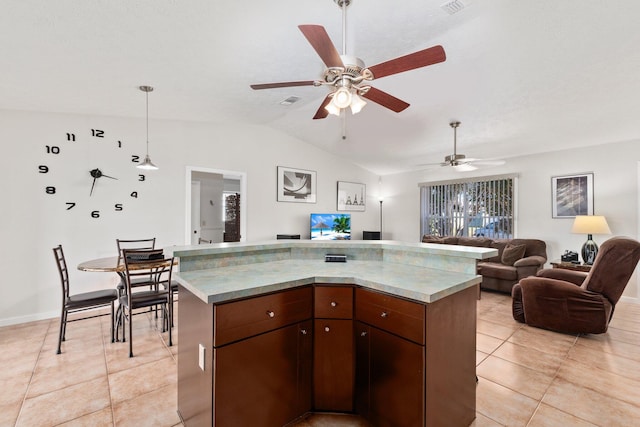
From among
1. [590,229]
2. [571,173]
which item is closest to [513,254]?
[590,229]

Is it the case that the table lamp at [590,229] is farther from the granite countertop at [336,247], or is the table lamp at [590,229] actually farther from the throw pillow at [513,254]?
the granite countertop at [336,247]

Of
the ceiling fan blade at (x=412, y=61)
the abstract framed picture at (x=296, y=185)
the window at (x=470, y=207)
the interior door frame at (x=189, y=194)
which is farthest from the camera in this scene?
the abstract framed picture at (x=296, y=185)

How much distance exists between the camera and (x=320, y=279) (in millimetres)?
1776

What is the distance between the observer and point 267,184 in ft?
18.1

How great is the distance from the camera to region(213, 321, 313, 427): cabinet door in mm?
1429

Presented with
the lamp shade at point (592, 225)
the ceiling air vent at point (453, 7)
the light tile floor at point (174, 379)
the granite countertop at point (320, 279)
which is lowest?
the light tile floor at point (174, 379)

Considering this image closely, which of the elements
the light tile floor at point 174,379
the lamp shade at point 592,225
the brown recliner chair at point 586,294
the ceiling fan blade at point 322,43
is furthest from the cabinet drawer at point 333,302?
the lamp shade at point 592,225

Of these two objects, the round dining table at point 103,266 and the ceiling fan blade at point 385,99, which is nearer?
the ceiling fan blade at point 385,99

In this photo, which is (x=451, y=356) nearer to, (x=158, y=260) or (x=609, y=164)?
(x=158, y=260)

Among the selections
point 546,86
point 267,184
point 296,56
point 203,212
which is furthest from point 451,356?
point 203,212

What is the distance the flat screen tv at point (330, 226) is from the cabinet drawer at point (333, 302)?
13.9 ft

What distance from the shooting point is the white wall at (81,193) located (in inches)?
137

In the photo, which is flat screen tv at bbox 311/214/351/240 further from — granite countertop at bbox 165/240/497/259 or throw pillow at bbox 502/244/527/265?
granite countertop at bbox 165/240/497/259

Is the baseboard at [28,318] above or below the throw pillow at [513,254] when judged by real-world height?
below
